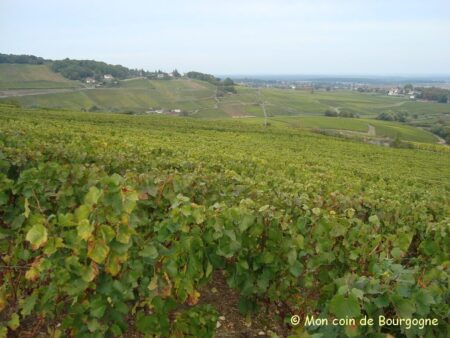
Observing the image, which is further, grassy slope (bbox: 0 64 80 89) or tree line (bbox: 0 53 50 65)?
tree line (bbox: 0 53 50 65)

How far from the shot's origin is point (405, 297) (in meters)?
2.30

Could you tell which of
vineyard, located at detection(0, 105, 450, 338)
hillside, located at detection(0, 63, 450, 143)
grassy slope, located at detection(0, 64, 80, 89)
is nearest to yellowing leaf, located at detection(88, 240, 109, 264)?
vineyard, located at detection(0, 105, 450, 338)

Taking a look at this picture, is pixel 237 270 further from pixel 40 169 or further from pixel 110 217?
pixel 40 169

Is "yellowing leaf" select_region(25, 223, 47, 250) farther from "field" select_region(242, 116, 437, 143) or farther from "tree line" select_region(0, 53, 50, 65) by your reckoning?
"tree line" select_region(0, 53, 50, 65)

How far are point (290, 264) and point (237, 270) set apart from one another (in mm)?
450

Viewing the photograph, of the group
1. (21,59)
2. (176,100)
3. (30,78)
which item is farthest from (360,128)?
(21,59)

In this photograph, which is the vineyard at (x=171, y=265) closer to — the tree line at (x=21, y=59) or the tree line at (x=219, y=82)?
the tree line at (x=219, y=82)

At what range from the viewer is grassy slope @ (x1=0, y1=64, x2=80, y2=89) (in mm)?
91875

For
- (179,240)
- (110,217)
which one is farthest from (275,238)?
(110,217)

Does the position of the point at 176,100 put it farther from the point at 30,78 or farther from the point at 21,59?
the point at 21,59

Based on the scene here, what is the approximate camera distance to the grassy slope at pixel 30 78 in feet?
301

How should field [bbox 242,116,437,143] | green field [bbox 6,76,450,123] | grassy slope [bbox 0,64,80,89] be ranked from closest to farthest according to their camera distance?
field [bbox 242,116,437,143], green field [bbox 6,76,450,123], grassy slope [bbox 0,64,80,89]

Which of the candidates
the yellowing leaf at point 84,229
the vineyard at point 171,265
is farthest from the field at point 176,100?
the yellowing leaf at point 84,229

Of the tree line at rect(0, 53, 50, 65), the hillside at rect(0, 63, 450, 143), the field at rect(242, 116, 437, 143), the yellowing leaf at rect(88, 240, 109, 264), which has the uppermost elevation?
the tree line at rect(0, 53, 50, 65)
